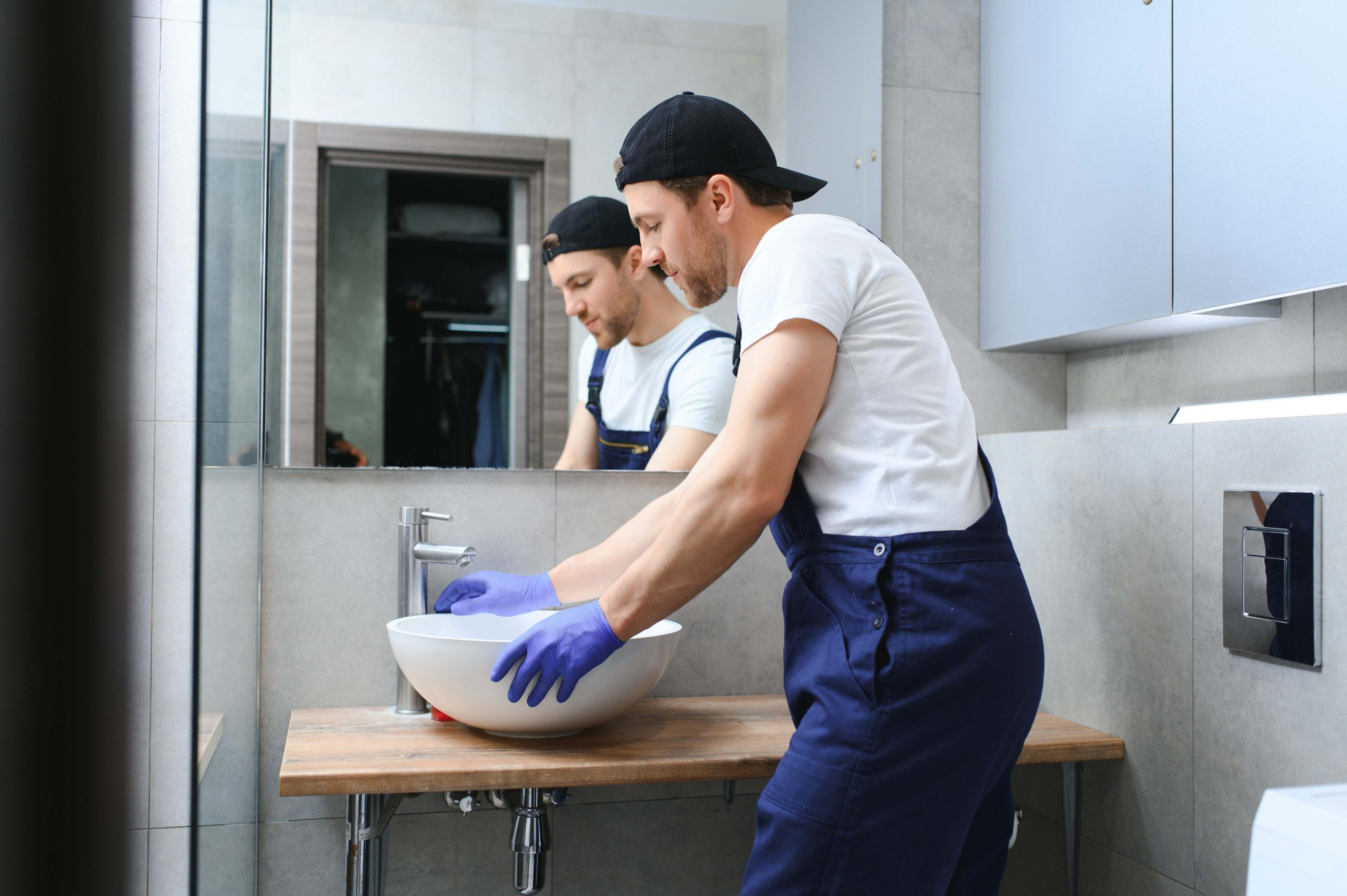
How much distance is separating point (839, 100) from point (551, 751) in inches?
49.2

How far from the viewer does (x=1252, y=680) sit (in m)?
1.20

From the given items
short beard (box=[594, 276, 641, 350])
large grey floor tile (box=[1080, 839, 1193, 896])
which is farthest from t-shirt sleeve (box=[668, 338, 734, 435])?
large grey floor tile (box=[1080, 839, 1193, 896])

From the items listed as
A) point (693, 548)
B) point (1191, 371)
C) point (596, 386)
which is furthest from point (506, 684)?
point (1191, 371)

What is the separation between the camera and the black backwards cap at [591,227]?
1606 mm

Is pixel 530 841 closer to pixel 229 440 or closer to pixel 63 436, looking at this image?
pixel 229 440

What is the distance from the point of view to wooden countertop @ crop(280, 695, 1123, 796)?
1.18 meters

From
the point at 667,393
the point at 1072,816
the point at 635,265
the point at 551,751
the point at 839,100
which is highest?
the point at 839,100

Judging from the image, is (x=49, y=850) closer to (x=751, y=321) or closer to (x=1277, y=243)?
(x=751, y=321)

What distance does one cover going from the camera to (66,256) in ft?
0.52

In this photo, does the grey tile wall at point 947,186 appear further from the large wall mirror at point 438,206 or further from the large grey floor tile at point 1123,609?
the large wall mirror at point 438,206

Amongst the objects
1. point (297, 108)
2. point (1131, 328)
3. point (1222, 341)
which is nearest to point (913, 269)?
point (1131, 328)

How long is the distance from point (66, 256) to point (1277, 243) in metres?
1.37

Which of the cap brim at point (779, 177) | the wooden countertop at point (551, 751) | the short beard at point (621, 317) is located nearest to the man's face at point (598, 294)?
the short beard at point (621, 317)

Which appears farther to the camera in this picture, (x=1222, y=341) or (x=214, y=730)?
(x=1222, y=341)
